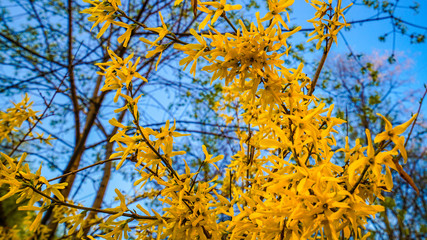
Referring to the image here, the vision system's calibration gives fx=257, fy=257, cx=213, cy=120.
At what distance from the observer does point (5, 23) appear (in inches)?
167

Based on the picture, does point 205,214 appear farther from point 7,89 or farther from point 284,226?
point 7,89

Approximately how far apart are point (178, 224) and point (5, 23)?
16.5 ft

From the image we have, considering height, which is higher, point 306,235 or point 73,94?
point 73,94

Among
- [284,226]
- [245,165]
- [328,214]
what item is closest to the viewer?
[328,214]

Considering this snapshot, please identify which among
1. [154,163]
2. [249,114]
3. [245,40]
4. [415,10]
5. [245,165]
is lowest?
[154,163]

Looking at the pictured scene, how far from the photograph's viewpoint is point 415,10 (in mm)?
3156

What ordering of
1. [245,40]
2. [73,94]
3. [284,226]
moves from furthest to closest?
1. [73,94]
2. [245,40]
3. [284,226]

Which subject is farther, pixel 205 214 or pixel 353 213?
pixel 205 214

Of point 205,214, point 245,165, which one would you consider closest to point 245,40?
point 205,214

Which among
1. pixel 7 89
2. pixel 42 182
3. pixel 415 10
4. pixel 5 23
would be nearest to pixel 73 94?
pixel 7 89

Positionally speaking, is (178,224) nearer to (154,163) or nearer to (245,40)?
(154,163)

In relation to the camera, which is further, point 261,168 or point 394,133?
point 261,168

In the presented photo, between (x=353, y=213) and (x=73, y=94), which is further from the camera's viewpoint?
(x=73, y=94)

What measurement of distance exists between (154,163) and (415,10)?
3.75m
